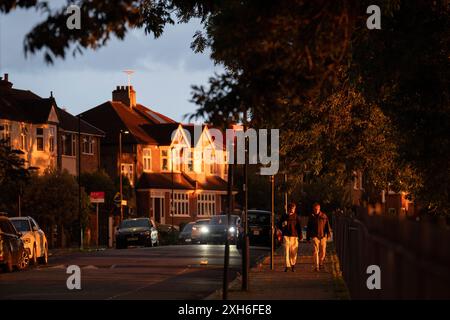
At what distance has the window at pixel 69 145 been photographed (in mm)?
78312

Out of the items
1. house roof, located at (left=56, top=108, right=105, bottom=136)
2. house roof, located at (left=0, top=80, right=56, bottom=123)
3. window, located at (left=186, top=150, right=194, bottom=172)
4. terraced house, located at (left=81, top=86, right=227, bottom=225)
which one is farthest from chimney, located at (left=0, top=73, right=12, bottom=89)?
window, located at (left=186, top=150, right=194, bottom=172)

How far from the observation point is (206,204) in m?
106

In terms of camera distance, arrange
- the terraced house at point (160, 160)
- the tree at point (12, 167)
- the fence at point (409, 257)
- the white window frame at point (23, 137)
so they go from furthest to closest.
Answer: the terraced house at point (160, 160)
the white window frame at point (23, 137)
the tree at point (12, 167)
the fence at point (409, 257)

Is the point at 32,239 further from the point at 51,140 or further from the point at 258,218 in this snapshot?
the point at 51,140

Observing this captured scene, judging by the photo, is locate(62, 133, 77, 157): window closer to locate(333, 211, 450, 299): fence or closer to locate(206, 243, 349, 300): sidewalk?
locate(206, 243, 349, 300): sidewalk

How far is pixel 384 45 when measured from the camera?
22.6 meters

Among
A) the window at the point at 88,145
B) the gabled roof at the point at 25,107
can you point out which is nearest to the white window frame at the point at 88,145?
the window at the point at 88,145

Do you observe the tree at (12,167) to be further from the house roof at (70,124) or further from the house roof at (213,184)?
the house roof at (213,184)

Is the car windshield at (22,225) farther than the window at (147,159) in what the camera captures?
No

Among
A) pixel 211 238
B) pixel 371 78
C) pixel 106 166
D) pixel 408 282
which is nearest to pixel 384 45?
pixel 371 78

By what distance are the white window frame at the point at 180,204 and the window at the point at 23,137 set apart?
28.7 metres

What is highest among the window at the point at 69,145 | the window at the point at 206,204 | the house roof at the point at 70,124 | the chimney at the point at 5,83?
the chimney at the point at 5,83

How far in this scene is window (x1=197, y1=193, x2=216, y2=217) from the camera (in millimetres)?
104625

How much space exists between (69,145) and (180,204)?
23.7 metres
